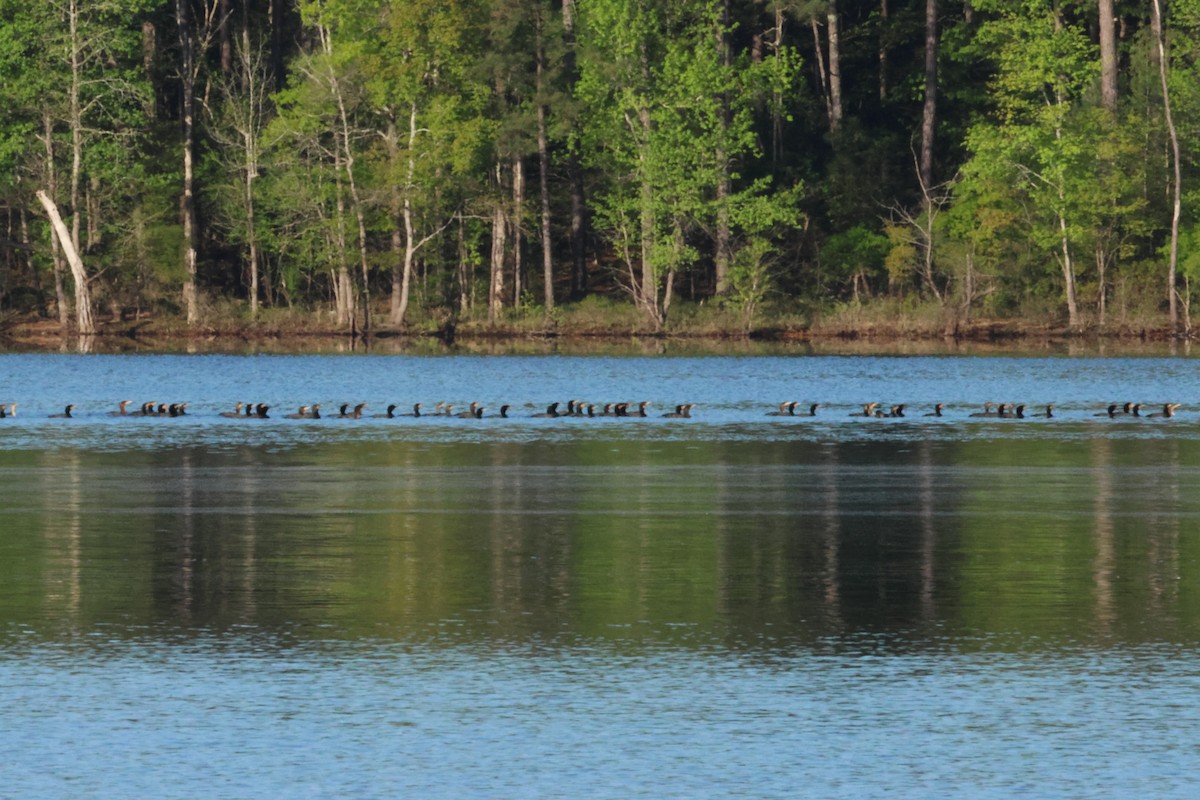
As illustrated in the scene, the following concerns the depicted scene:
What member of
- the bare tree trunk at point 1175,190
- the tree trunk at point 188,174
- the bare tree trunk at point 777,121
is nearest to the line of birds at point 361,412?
the bare tree trunk at point 1175,190

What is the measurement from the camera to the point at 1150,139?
8756cm

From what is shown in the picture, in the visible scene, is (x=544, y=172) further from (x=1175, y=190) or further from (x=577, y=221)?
(x=1175, y=190)

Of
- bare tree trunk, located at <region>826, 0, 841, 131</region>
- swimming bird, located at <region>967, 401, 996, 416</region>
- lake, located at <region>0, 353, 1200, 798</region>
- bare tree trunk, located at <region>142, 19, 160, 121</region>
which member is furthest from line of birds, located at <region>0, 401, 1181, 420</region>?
bare tree trunk, located at <region>142, 19, 160, 121</region>

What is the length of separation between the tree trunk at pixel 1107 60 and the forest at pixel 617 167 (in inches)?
5.4

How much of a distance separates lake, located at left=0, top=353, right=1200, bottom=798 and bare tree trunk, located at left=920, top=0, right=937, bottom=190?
188ft

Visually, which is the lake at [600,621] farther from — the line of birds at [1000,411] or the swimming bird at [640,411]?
the swimming bird at [640,411]

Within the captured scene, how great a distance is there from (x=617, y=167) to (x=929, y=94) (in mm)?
14146

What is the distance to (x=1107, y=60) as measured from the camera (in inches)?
3482

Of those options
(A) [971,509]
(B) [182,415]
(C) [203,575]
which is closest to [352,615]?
(C) [203,575]

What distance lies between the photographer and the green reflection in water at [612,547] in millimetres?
17203

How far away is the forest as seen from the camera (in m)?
87.2

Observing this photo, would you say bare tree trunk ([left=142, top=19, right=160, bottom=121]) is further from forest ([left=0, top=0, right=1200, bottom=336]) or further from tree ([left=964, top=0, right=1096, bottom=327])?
tree ([left=964, top=0, right=1096, bottom=327])

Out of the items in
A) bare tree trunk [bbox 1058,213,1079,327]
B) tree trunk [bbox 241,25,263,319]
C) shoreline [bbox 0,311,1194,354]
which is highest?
tree trunk [bbox 241,25,263,319]

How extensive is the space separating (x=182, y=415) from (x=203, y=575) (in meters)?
27.5
